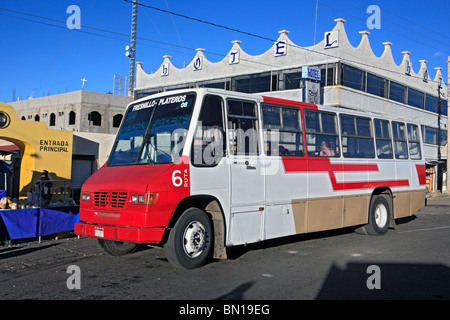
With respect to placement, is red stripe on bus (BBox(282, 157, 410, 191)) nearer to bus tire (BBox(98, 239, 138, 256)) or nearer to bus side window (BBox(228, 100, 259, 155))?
bus side window (BBox(228, 100, 259, 155))

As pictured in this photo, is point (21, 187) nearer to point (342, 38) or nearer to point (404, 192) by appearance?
point (404, 192)

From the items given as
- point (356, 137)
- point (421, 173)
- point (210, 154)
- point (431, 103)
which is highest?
point (431, 103)

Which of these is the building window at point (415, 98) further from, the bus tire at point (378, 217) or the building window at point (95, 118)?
the bus tire at point (378, 217)

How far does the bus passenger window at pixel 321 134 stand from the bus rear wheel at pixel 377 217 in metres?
2.10

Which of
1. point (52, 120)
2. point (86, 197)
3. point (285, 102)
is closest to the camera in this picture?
point (86, 197)

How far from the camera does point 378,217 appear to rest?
11.9 metres

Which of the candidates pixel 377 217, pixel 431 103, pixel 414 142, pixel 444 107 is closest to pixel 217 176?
pixel 377 217

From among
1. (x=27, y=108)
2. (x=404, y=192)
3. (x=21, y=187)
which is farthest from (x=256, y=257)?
(x=27, y=108)

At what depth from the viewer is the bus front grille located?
7.19 metres

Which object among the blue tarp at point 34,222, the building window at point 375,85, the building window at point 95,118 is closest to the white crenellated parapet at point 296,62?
the building window at point 375,85

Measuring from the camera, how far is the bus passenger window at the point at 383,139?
12.0 meters

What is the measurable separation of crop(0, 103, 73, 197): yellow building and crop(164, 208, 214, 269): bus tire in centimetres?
1504

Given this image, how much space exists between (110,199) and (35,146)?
50.0 feet

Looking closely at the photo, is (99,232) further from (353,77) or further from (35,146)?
(353,77)
